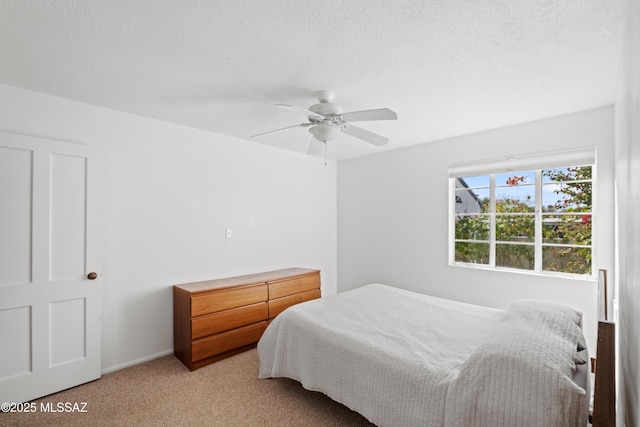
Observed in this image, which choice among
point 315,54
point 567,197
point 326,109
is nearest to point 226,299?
point 326,109

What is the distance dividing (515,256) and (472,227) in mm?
554

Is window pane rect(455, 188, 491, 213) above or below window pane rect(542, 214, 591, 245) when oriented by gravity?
above

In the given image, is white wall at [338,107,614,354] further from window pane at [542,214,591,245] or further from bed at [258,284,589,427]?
bed at [258,284,589,427]

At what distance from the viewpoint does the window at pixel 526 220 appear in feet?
9.82

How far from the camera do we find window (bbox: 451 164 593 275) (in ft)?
9.82

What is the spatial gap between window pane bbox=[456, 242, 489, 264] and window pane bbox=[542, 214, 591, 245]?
1.98 ft

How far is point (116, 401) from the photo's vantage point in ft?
7.55

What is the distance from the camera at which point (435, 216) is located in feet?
12.7

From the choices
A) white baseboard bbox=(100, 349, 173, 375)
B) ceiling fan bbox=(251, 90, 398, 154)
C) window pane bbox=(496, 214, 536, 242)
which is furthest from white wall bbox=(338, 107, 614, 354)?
white baseboard bbox=(100, 349, 173, 375)

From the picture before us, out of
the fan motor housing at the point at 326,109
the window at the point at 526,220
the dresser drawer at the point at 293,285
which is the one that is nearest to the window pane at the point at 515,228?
the window at the point at 526,220

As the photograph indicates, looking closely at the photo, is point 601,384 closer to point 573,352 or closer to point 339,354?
point 573,352

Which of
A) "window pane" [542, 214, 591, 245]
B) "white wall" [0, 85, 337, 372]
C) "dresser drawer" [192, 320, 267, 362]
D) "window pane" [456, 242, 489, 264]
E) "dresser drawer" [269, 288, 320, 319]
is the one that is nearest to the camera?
"white wall" [0, 85, 337, 372]

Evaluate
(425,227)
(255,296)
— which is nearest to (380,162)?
(425,227)

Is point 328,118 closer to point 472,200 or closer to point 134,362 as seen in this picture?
point 472,200
